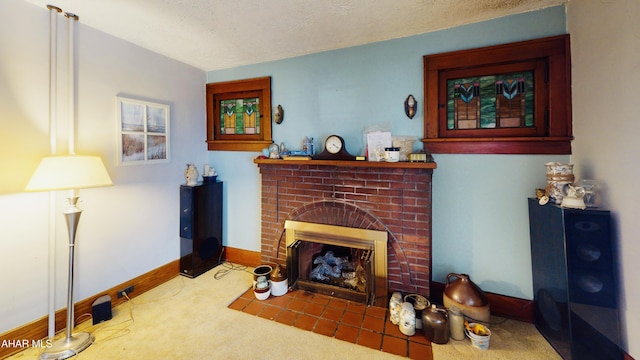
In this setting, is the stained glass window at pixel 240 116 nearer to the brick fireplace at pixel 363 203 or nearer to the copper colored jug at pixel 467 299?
the brick fireplace at pixel 363 203

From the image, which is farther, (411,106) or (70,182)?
(411,106)

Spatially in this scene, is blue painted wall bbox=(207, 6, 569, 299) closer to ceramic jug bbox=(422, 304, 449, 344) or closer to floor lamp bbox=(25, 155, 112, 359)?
ceramic jug bbox=(422, 304, 449, 344)

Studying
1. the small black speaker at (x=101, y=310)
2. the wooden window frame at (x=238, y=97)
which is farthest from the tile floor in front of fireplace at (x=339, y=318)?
the wooden window frame at (x=238, y=97)

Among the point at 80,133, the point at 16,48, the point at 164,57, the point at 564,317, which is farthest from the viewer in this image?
the point at 164,57

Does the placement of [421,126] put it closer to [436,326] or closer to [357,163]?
[357,163]

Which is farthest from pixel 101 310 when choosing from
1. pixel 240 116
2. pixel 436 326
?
pixel 436 326

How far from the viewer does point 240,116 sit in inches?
123

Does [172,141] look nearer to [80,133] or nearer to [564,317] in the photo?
[80,133]

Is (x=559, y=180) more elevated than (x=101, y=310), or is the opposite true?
(x=559, y=180)

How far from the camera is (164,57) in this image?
274cm

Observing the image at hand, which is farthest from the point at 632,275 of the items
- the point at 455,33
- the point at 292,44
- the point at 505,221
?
the point at 292,44

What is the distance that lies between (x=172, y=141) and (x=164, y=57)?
902 mm

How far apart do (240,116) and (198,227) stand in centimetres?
141

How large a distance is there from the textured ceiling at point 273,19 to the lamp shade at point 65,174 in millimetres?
1161
